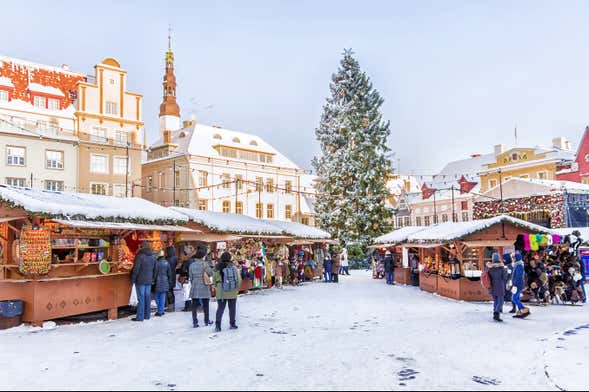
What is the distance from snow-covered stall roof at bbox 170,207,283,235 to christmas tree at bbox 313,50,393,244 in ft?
39.6

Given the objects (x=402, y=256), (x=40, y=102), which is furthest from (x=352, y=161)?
(x=40, y=102)

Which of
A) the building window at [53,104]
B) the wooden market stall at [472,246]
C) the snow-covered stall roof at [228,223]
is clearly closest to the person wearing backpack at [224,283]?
the snow-covered stall roof at [228,223]

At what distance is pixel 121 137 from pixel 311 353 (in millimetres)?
36692

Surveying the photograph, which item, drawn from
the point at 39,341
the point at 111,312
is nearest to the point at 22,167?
the point at 111,312

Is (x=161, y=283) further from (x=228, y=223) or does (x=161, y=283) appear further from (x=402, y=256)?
(x=402, y=256)

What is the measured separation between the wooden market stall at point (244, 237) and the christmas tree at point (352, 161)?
29.6ft

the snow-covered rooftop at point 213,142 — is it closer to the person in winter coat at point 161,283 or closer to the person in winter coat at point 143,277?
the person in winter coat at point 161,283

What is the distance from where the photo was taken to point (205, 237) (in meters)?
19.1

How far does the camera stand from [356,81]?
37.8 metres

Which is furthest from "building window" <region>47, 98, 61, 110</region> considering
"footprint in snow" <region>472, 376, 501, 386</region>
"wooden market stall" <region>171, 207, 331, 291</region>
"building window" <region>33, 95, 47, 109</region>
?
"footprint in snow" <region>472, 376, 501, 386</region>

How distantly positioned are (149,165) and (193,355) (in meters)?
43.5

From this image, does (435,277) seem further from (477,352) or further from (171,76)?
(171,76)

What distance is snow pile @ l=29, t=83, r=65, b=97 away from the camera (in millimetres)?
39969

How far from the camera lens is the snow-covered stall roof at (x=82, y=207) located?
37.6ft
